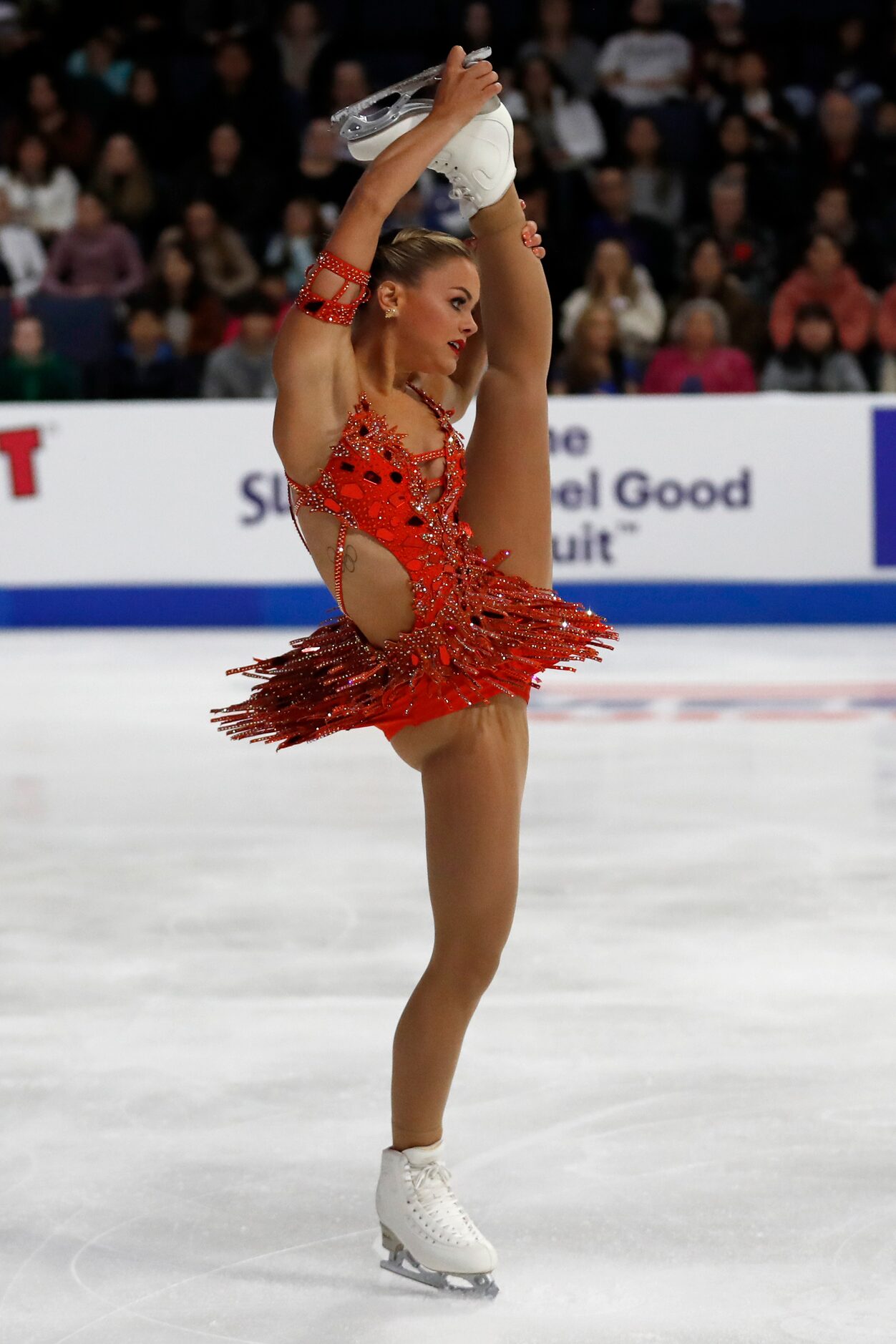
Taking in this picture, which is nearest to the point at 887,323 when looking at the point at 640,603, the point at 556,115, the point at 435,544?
the point at 640,603

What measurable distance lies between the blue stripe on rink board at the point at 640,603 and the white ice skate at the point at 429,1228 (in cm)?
603

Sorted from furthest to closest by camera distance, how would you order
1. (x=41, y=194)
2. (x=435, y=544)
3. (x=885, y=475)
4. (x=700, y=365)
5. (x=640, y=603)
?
(x=41, y=194), (x=700, y=365), (x=640, y=603), (x=885, y=475), (x=435, y=544)

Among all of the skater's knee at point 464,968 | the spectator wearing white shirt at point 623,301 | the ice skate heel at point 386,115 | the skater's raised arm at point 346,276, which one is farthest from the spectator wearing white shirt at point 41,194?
the skater's knee at point 464,968

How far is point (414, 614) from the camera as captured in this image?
2178 millimetres

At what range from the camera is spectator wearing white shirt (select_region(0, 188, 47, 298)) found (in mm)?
10141

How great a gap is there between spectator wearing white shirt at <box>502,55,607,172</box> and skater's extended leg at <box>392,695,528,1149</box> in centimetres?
866

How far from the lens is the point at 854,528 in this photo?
27.2 feet

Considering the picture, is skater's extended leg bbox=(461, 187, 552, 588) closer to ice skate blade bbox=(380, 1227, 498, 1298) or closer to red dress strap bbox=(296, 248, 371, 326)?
red dress strap bbox=(296, 248, 371, 326)

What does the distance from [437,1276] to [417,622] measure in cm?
74

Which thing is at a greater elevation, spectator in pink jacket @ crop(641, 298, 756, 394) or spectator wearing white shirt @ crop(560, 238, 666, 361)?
spectator wearing white shirt @ crop(560, 238, 666, 361)

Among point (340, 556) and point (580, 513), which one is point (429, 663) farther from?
point (580, 513)

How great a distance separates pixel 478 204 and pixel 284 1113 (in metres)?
1.29

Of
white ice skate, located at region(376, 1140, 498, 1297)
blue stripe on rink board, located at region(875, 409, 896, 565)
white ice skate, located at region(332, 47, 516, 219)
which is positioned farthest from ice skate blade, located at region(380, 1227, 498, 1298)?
blue stripe on rink board, located at region(875, 409, 896, 565)

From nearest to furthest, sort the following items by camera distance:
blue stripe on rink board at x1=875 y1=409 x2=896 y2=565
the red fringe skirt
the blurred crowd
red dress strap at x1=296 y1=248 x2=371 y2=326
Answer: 1. red dress strap at x1=296 y1=248 x2=371 y2=326
2. the red fringe skirt
3. blue stripe on rink board at x1=875 y1=409 x2=896 y2=565
4. the blurred crowd
